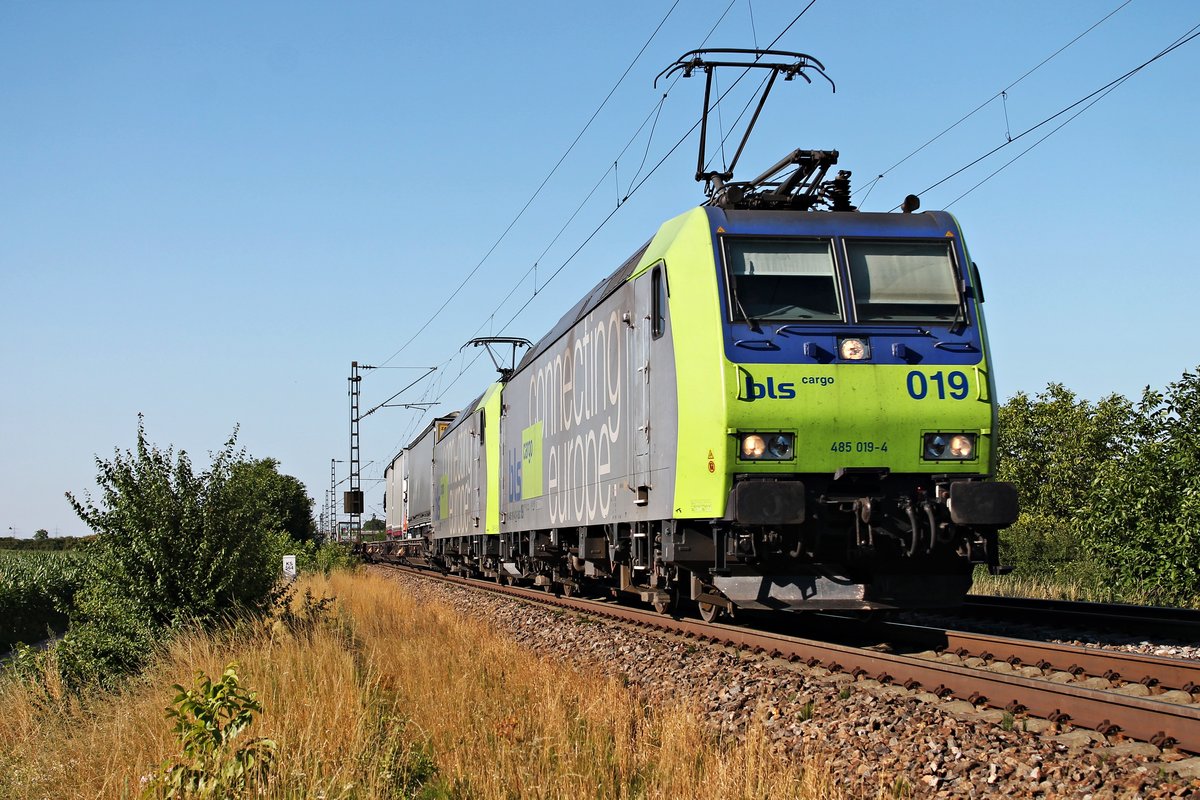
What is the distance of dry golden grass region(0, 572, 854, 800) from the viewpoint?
17.3 feet

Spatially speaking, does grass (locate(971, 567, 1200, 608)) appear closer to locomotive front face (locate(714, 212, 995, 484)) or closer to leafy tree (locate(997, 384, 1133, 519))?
locomotive front face (locate(714, 212, 995, 484))

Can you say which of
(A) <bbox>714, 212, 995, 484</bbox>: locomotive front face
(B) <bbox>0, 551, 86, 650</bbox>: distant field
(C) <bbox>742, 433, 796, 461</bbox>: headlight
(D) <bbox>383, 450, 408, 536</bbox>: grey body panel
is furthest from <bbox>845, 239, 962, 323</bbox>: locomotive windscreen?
(D) <bbox>383, 450, 408, 536</bbox>: grey body panel

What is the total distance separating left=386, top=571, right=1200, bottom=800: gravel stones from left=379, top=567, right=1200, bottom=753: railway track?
0.11 metres

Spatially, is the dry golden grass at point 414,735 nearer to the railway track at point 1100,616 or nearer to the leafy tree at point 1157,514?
the railway track at point 1100,616

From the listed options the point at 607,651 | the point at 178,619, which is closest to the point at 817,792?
the point at 607,651

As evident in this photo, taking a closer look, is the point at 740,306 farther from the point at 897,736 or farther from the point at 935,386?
the point at 897,736

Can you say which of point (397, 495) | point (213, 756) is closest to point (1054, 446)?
point (397, 495)

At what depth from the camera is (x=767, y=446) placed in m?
8.88

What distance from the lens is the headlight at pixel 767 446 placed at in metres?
8.86

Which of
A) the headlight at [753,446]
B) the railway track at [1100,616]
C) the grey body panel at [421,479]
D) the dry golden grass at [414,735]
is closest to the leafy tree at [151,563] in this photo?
the dry golden grass at [414,735]

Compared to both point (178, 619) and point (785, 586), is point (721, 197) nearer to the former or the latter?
point (785, 586)

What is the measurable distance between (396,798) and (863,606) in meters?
4.92

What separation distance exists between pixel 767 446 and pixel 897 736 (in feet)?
10.5

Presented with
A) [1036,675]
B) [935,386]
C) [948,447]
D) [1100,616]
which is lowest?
[1036,675]
